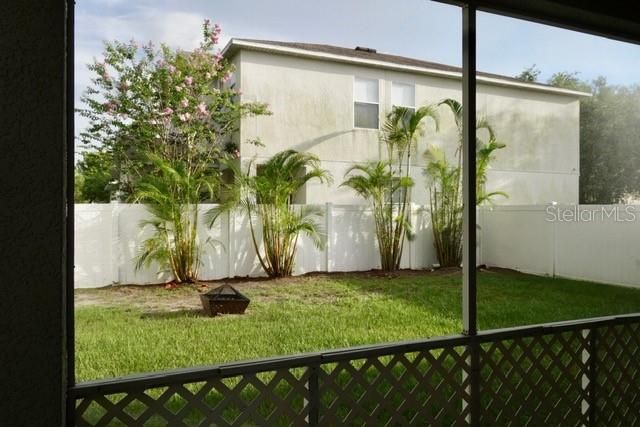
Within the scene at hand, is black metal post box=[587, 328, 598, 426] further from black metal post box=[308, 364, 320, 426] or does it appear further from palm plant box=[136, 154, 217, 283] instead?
palm plant box=[136, 154, 217, 283]

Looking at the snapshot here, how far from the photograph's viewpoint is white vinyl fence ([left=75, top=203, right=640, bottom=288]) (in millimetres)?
6105

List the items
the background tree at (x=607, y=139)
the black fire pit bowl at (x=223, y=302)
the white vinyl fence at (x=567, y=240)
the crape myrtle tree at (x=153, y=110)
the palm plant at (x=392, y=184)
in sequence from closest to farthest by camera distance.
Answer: the black fire pit bowl at (x=223, y=302), the white vinyl fence at (x=567, y=240), the crape myrtle tree at (x=153, y=110), the palm plant at (x=392, y=184), the background tree at (x=607, y=139)

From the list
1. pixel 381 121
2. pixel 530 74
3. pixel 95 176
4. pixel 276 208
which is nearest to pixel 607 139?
pixel 530 74

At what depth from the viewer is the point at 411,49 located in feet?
29.5

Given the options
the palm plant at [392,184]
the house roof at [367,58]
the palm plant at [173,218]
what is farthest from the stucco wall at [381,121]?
the palm plant at [173,218]

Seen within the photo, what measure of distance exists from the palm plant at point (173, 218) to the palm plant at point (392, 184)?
240 cm

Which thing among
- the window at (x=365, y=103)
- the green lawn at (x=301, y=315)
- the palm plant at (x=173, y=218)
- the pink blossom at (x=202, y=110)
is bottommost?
the green lawn at (x=301, y=315)

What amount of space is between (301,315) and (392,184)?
9.81ft

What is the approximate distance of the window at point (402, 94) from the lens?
8203mm

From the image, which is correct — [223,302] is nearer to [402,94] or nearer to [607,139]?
[402,94]

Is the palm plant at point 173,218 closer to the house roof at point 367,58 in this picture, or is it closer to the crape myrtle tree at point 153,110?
the crape myrtle tree at point 153,110
